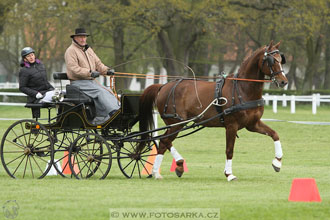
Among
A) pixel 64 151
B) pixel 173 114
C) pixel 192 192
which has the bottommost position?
pixel 64 151

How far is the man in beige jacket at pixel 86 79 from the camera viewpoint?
11.5 metres

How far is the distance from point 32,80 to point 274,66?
152 inches

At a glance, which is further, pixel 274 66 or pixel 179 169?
pixel 179 169

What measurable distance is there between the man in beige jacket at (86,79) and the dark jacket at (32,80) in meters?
0.63

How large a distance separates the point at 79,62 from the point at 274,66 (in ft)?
9.98

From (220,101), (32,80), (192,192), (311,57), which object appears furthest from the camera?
(311,57)

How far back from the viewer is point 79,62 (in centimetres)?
1164

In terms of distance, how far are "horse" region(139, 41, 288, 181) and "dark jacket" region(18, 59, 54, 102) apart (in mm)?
1630

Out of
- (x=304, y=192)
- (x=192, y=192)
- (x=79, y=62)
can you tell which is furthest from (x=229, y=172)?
(x=79, y=62)

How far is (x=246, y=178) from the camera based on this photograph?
38.0ft

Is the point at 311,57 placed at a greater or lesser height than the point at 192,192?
lesser

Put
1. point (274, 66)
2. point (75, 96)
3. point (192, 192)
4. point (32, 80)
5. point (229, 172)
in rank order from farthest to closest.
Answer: point (32, 80) < point (75, 96) < point (229, 172) < point (274, 66) < point (192, 192)

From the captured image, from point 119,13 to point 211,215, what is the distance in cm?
2608

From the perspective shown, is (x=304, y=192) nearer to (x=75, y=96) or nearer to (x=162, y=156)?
(x=162, y=156)
